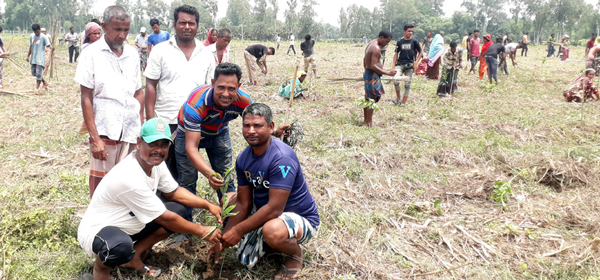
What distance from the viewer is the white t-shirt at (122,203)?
102 inches

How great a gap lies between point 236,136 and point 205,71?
294 centimetres

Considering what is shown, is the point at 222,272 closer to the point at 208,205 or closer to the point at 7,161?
the point at 208,205

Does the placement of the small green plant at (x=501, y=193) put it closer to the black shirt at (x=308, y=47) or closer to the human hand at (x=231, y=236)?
the human hand at (x=231, y=236)

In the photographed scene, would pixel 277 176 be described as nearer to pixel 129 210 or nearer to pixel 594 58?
pixel 129 210

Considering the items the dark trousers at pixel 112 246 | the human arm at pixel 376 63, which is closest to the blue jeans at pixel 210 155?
the dark trousers at pixel 112 246

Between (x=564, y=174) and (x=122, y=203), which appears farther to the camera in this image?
(x=564, y=174)

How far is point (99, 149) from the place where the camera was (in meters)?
3.06

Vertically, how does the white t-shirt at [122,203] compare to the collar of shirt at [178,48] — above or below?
below

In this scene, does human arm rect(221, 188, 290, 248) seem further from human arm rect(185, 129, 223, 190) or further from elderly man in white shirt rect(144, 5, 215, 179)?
elderly man in white shirt rect(144, 5, 215, 179)

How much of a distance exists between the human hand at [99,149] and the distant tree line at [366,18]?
52602 millimetres

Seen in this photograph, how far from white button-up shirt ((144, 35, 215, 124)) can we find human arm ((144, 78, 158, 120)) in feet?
0.14

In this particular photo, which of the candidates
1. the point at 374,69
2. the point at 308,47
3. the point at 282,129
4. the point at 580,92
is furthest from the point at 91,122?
the point at 580,92

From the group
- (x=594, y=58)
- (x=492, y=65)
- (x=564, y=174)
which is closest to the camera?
(x=564, y=174)

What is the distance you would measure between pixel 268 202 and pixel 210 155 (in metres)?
1.04
